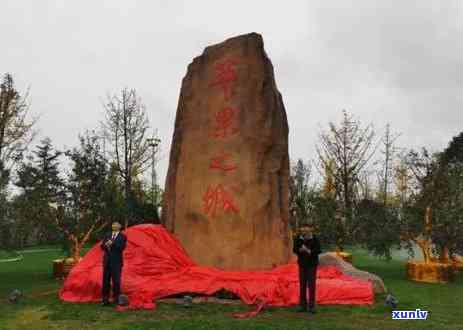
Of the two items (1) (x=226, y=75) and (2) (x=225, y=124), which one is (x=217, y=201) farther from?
(1) (x=226, y=75)

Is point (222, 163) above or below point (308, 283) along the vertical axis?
above

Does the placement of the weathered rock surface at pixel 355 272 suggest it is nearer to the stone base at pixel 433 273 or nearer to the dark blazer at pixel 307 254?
the dark blazer at pixel 307 254

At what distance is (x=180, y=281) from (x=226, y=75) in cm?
401

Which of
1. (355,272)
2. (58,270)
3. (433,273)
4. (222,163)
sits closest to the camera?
(222,163)

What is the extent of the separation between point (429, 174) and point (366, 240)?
2.62m

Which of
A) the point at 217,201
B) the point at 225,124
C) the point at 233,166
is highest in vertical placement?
the point at 225,124

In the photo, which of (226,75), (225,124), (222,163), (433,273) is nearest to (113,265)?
(222,163)

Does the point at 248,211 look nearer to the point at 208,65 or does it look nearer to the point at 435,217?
the point at 208,65

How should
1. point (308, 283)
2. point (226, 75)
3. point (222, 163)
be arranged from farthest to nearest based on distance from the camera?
point (226, 75)
point (222, 163)
point (308, 283)

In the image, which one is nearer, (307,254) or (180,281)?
(307,254)

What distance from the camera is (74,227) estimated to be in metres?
13.1

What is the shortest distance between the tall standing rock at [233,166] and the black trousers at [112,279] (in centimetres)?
191

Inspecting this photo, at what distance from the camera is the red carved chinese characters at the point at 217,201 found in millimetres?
8711

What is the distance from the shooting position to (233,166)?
29.1ft
